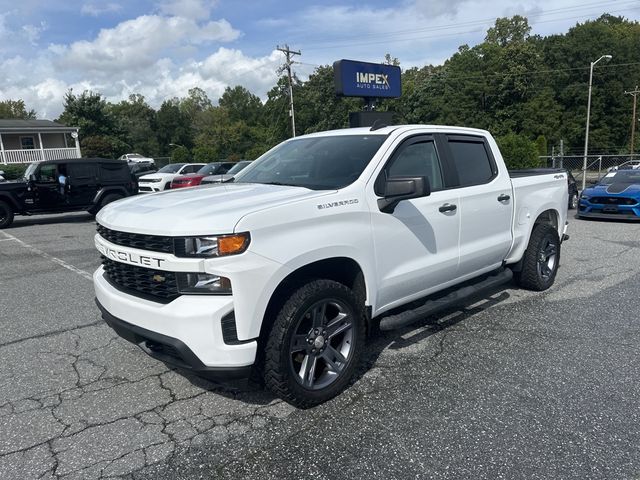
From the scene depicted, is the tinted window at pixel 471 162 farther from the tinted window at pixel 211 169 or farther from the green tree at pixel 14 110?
the green tree at pixel 14 110

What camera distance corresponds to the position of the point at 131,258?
3.19 m

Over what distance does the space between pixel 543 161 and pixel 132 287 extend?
1062 inches

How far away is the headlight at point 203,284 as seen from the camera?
9.37 feet

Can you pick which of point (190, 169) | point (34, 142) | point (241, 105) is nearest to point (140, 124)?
point (241, 105)

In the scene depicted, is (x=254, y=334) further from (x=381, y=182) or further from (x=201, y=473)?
(x=381, y=182)

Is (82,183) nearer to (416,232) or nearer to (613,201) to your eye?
(416,232)

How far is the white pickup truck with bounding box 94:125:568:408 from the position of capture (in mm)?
2877

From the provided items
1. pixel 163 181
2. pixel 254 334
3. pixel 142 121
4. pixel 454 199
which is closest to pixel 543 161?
pixel 163 181

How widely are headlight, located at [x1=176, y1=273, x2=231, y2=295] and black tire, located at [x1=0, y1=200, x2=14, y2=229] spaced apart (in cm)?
1250

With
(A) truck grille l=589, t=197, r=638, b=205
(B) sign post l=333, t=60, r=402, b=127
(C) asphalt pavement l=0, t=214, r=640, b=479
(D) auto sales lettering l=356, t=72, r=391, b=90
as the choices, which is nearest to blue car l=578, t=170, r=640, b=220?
(A) truck grille l=589, t=197, r=638, b=205

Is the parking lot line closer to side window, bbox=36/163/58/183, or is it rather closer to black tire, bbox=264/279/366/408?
side window, bbox=36/163/58/183

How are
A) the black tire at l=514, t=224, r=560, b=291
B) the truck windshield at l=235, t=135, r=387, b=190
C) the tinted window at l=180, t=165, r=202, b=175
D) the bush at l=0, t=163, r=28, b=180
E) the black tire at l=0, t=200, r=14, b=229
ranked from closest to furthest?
the truck windshield at l=235, t=135, r=387, b=190 → the black tire at l=514, t=224, r=560, b=291 → the black tire at l=0, t=200, r=14, b=229 → the tinted window at l=180, t=165, r=202, b=175 → the bush at l=0, t=163, r=28, b=180

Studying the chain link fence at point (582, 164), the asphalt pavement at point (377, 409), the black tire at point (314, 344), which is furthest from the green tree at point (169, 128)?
the black tire at point (314, 344)

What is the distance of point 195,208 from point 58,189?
12.1 metres
